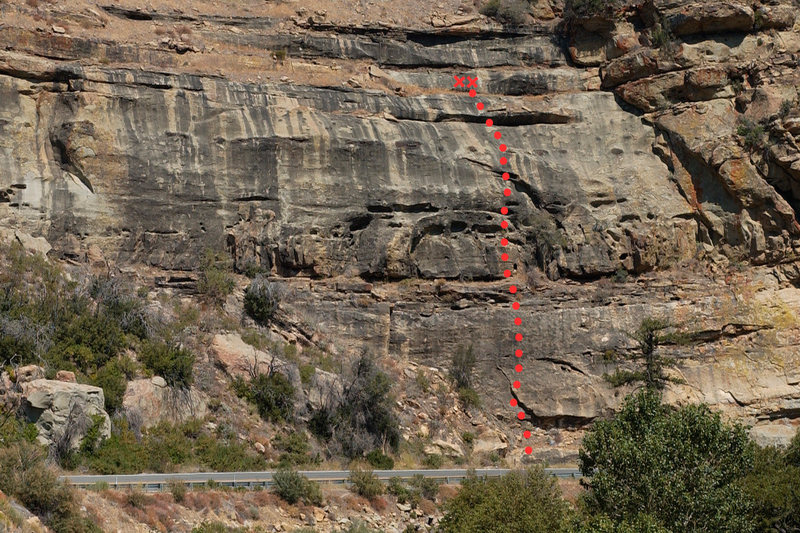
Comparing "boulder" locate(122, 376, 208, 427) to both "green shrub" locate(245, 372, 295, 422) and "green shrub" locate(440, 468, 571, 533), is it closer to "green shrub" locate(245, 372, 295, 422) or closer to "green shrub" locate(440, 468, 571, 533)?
"green shrub" locate(245, 372, 295, 422)

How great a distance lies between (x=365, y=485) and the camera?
2433 centimetres

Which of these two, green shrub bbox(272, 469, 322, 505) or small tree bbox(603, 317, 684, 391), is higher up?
small tree bbox(603, 317, 684, 391)

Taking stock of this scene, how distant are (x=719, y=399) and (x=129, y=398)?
18.1 m

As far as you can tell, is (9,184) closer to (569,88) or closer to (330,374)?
(330,374)

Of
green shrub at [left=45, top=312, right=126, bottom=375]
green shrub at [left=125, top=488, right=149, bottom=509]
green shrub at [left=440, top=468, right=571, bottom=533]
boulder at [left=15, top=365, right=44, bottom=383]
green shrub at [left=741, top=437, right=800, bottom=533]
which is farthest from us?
green shrub at [left=45, top=312, right=126, bottom=375]

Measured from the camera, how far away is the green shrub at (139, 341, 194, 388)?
26.9m

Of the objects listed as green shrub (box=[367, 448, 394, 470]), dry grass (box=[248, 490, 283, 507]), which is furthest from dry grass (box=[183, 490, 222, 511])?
green shrub (box=[367, 448, 394, 470])

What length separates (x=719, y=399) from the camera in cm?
3198

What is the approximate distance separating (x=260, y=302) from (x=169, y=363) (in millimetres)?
4982

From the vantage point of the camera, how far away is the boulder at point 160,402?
84.6 ft

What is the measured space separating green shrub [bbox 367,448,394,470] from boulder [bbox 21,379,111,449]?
24.4 ft

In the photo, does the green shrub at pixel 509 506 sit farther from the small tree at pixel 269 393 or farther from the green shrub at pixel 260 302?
the green shrub at pixel 260 302

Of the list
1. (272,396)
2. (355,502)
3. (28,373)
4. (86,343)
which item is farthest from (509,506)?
(86,343)

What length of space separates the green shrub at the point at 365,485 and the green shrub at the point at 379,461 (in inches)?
124
